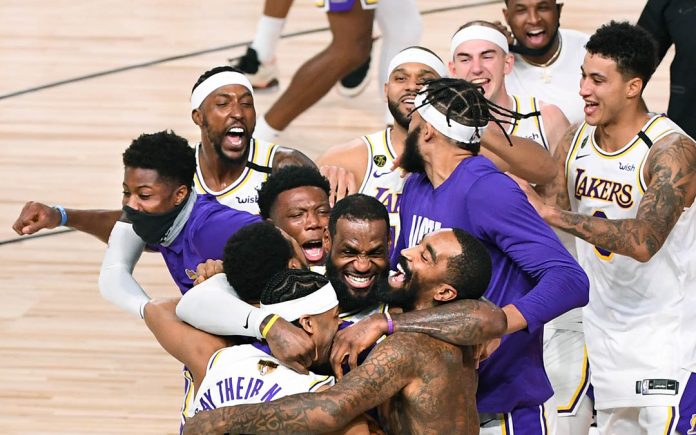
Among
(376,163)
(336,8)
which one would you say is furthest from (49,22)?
(376,163)

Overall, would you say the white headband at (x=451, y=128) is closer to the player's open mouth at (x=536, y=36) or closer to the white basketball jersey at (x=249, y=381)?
the white basketball jersey at (x=249, y=381)

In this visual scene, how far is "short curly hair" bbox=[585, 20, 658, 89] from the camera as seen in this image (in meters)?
5.11

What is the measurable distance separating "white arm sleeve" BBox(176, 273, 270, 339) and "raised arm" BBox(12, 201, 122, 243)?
1278 mm

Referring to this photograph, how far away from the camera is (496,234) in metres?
4.21

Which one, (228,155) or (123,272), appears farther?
(228,155)

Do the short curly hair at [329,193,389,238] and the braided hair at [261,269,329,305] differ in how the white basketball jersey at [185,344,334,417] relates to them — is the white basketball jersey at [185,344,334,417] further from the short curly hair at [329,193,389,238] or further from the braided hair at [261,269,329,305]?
the short curly hair at [329,193,389,238]

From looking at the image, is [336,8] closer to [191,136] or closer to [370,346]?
[191,136]

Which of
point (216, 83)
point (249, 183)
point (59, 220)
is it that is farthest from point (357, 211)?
point (59, 220)

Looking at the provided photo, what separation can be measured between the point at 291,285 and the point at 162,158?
3.75 ft

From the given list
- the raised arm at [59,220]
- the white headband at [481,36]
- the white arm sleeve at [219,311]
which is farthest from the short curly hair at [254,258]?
the white headband at [481,36]

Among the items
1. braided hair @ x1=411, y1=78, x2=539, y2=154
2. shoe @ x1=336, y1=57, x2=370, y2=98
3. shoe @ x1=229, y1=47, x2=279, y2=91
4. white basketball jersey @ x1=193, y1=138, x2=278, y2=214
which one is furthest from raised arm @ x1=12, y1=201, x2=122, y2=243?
shoe @ x1=336, y1=57, x2=370, y2=98

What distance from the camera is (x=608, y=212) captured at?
5188 millimetres

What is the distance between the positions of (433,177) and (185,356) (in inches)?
40.5

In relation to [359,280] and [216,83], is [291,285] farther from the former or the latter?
[216,83]
